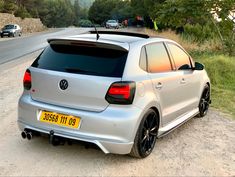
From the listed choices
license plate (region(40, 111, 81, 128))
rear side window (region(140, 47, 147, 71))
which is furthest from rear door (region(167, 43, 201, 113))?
license plate (region(40, 111, 81, 128))

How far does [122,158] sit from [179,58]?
2.16m

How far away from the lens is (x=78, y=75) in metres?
4.89

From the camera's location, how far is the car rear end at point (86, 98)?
4.77 metres

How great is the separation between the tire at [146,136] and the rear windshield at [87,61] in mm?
781

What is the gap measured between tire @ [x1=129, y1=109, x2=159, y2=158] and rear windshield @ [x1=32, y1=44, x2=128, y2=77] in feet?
2.56

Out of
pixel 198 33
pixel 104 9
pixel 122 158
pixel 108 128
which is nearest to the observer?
pixel 108 128

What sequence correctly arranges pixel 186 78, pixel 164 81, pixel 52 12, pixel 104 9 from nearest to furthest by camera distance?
pixel 164 81
pixel 186 78
pixel 104 9
pixel 52 12

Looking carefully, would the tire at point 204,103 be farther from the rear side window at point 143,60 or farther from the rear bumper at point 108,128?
the rear bumper at point 108,128

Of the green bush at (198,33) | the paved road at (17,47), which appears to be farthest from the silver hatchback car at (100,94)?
the green bush at (198,33)

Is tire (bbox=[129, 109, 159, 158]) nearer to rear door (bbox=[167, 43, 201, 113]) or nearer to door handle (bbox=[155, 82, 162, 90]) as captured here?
door handle (bbox=[155, 82, 162, 90])

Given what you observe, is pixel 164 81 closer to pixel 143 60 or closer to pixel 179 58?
pixel 143 60

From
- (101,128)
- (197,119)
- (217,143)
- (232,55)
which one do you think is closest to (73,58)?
(101,128)

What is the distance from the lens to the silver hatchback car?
4773 millimetres

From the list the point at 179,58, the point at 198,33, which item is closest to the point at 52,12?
the point at 198,33
